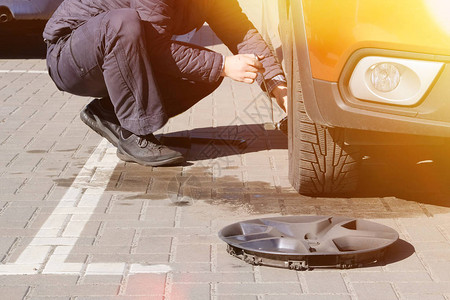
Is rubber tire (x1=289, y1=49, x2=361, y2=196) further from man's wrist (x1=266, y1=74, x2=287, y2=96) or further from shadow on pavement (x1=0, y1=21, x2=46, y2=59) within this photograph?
shadow on pavement (x1=0, y1=21, x2=46, y2=59)

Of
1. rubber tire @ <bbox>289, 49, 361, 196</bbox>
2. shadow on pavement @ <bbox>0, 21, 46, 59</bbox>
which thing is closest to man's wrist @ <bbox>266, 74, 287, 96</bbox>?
rubber tire @ <bbox>289, 49, 361, 196</bbox>

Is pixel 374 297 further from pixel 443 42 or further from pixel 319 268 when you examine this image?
pixel 443 42

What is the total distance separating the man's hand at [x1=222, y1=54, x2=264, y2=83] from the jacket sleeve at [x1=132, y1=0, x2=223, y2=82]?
0.11m

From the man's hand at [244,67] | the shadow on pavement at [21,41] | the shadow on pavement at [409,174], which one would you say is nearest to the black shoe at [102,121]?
the man's hand at [244,67]

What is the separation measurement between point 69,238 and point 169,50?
4.65 ft

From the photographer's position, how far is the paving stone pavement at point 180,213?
333cm

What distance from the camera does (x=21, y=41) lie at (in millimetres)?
10523

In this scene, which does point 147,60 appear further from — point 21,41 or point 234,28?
point 21,41

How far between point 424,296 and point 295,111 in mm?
1353

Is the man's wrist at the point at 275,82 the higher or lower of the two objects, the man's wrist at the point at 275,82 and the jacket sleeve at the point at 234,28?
the lower

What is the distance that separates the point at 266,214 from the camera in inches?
165

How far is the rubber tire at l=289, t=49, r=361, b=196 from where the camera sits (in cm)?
419

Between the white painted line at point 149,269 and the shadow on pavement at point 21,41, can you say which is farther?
the shadow on pavement at point 21,41

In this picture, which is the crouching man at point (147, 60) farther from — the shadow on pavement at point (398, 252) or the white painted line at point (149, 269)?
the white painted line at point (149, 269)
